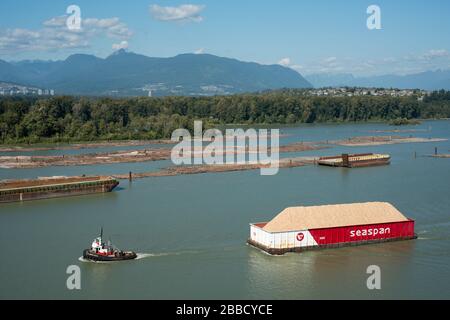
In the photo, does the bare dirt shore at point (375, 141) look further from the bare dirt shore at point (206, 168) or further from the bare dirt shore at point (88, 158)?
the bare dirt shore at point (206, 168)

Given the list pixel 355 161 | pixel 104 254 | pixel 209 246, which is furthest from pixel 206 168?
pixel 104 254

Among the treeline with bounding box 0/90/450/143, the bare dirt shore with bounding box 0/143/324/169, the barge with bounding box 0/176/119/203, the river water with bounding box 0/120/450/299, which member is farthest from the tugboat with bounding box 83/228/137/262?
the treeline with bounding box 0/90/450/143

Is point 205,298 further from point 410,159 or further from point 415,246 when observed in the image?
point 410,159

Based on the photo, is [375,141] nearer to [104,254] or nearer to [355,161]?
[355,161]

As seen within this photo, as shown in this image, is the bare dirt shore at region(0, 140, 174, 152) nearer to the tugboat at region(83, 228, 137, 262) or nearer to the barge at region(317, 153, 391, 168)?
the barge at region(317, 153, 391, 168)

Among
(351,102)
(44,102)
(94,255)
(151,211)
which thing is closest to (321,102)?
(351,102)

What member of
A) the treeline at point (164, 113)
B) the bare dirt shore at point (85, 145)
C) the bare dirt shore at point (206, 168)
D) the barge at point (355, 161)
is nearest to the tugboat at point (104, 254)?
the bare dirt shore at point (206, 168)
